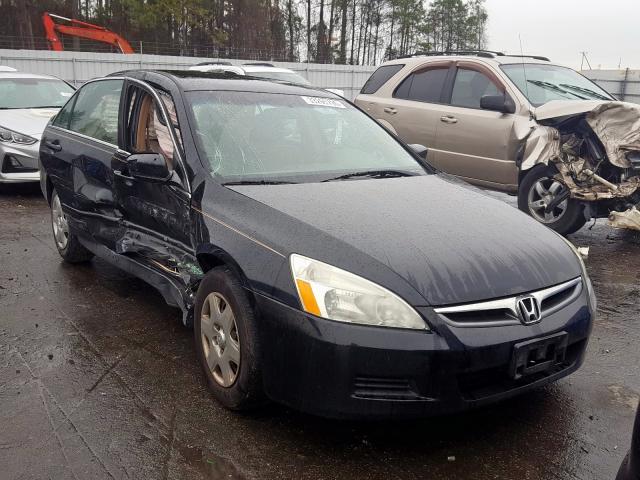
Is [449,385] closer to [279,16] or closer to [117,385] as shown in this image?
[117,385]

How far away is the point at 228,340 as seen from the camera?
2.97 m

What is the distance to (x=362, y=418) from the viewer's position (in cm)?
255

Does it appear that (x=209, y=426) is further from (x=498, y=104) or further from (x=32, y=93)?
(x=32, y=93)

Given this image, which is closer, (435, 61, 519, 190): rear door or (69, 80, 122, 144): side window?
(69, 80, 122, 144): side window

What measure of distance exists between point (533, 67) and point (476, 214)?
5.07m

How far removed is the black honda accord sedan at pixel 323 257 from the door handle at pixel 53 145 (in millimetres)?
955

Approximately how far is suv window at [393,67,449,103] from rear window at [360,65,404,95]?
0.34 meters

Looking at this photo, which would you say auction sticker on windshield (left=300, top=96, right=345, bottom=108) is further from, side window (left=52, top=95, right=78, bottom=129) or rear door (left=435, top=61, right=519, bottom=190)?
rear door (left=435, top=61, right=519, bottom=190)

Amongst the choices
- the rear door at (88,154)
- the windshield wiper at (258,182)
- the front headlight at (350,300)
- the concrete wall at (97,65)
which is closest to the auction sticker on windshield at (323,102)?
the windshield wiper at (258,182)

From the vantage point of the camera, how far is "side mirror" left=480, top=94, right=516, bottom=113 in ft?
22.6

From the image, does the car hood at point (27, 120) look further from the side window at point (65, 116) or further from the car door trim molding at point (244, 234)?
the car door trim molding at point (244, 234)

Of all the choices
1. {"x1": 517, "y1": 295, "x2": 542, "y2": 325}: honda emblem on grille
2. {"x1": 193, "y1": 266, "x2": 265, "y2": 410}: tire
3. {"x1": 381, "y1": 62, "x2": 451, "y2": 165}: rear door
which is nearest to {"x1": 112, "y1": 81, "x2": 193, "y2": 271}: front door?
{"x1": 193, "y1": 266, "x2": 265, "y2": 410}: tire

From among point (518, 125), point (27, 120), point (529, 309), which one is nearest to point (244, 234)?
point (529, 309)

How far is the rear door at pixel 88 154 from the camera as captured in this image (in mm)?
4402
